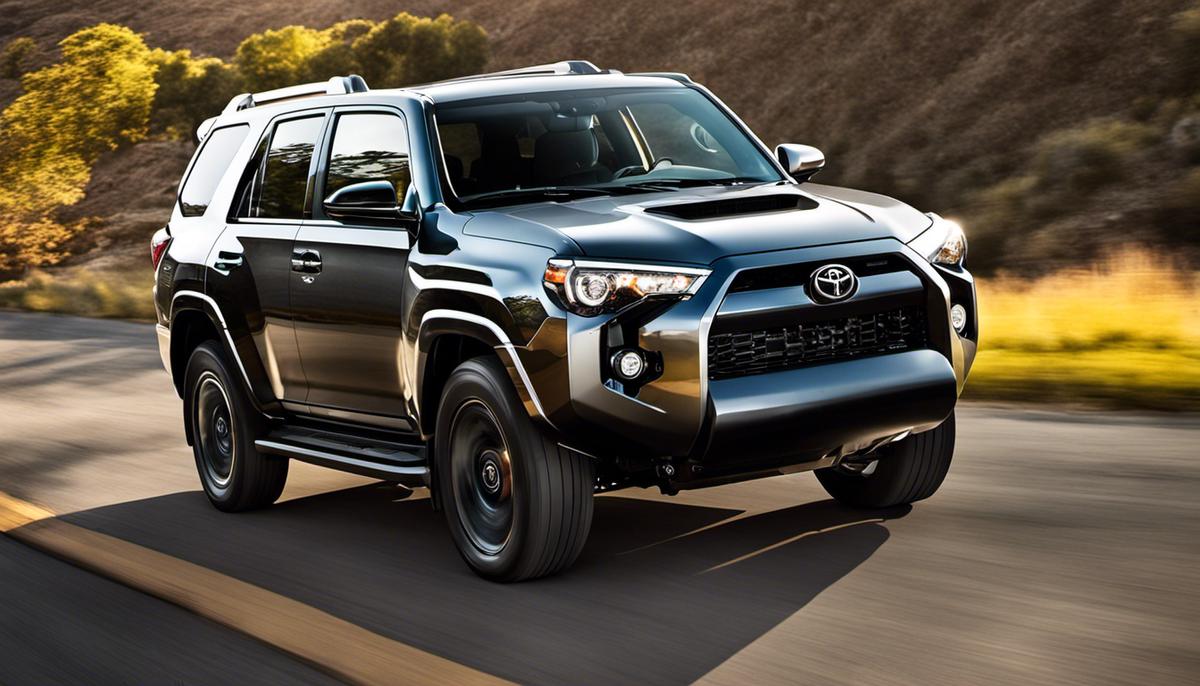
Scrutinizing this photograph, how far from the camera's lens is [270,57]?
160 feet

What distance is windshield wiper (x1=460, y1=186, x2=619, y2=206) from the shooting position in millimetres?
6352

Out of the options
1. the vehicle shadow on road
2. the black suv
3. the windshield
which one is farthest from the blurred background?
the black suv

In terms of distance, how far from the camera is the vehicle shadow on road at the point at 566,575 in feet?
16.5

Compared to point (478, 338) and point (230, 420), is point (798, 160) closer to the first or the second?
point (478, 338)

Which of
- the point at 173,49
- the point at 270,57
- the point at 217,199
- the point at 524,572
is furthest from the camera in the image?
the point at 173,49

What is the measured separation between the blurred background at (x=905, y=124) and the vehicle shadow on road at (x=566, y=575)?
3593 mm

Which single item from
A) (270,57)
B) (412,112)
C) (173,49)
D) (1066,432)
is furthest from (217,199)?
(173,49)

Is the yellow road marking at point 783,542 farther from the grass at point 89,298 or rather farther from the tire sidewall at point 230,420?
the grass at point 89,298

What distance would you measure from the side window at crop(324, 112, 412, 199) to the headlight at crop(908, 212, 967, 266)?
2088 mm

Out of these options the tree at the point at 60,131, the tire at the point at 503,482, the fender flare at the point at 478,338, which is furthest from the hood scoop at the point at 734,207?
the tree at the point at 60,131

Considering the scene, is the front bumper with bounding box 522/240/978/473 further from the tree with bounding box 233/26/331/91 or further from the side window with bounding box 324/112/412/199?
the tree with bounding box 233/26/331/91

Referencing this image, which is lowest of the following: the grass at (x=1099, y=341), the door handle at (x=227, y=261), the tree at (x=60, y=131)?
the tree at (x=60, y=131)

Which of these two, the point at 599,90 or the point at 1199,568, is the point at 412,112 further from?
the point at 1199,568

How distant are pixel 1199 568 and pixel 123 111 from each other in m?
50.6
